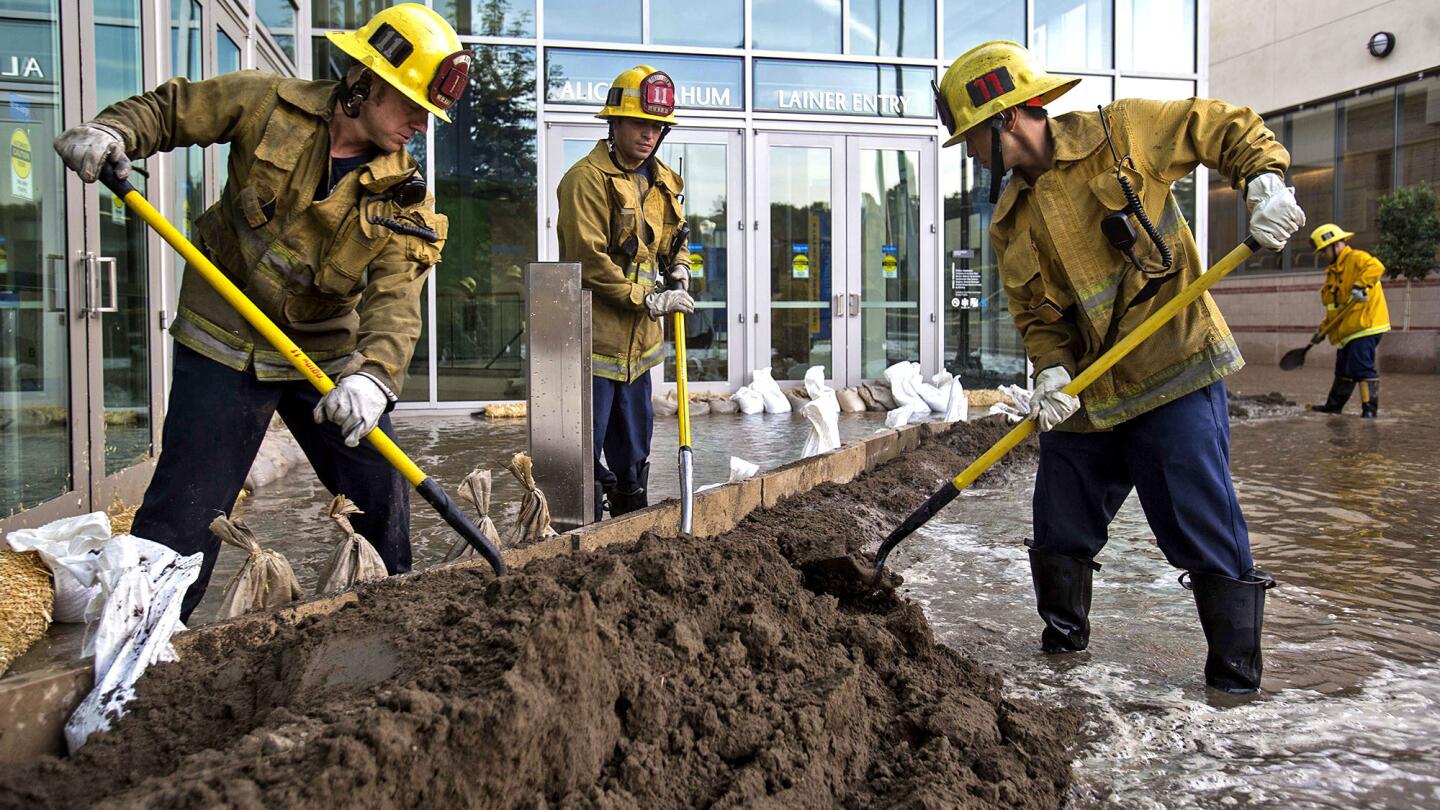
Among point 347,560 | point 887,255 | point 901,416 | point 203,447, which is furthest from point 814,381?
point 203,447

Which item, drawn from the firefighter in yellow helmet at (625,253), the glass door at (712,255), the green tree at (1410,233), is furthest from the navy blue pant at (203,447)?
the green tree at (1410,233)

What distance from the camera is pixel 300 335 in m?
3.08

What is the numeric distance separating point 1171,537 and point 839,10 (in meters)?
9.80

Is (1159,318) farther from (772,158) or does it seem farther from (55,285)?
(772,158)

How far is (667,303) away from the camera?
4.52m

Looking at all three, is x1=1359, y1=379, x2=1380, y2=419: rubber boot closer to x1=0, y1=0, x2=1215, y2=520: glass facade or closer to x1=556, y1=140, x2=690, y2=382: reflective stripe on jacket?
x1=0, y1=0, x2=1215, y2=520: glass facade

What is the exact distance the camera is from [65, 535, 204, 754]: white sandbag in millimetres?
2092

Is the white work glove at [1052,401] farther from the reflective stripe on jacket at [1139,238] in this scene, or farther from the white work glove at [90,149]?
the white work glove at [90,149]

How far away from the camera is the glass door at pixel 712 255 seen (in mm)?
11289

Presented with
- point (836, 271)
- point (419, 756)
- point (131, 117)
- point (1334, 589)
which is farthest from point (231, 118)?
point (836, 271)

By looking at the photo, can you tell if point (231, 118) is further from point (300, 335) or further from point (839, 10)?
point (839, 10)

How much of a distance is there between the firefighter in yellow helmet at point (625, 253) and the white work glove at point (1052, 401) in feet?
5.46

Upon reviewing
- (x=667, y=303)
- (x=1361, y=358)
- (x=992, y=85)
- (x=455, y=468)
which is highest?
(x=992, y=85)

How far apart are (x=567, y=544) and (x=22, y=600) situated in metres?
1.59
